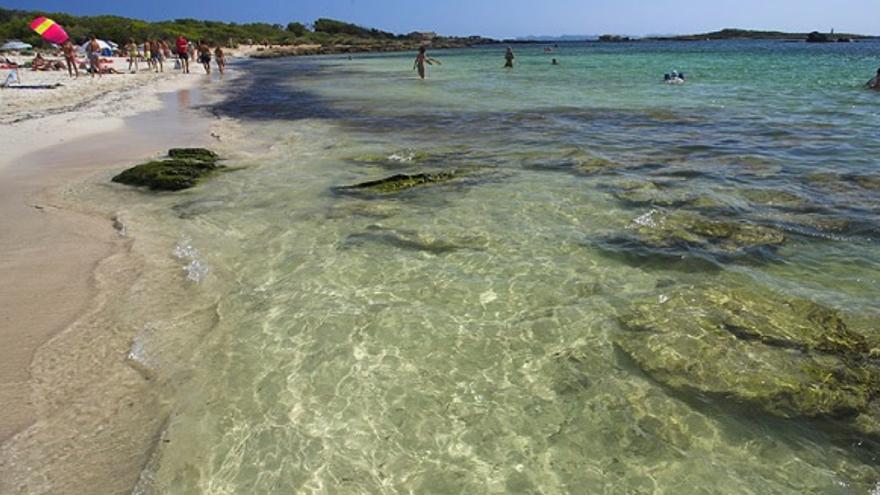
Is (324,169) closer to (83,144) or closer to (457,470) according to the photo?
(83,144)

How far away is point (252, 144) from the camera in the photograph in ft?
47.8

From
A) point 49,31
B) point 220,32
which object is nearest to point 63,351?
point 49,31

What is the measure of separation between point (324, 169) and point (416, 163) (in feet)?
6.74

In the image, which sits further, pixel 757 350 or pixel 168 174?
pixel 168 174

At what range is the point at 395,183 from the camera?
9945mm

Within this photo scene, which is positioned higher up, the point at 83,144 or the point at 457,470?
the point at 83,144

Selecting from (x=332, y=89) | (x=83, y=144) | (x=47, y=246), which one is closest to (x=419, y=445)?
(x=47, y=246)

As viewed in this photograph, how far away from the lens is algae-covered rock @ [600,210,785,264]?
6961mm

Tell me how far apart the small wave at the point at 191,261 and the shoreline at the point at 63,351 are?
21.2 inches

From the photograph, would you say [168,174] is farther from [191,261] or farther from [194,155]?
[191,261]

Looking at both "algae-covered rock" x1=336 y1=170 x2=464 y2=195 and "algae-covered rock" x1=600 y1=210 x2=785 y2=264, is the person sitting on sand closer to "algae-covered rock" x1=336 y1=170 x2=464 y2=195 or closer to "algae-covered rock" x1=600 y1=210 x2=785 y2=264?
"algae-covered rock" x1=600 y1=210 x2=785 y2=264

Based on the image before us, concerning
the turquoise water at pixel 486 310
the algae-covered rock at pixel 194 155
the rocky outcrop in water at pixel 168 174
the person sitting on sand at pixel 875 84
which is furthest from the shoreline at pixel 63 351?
the person sitting on sand at pixel 875 84

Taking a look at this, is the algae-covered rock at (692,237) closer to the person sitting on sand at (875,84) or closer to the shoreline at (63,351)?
the shoreline at (63,351)

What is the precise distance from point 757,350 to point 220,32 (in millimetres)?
119947
